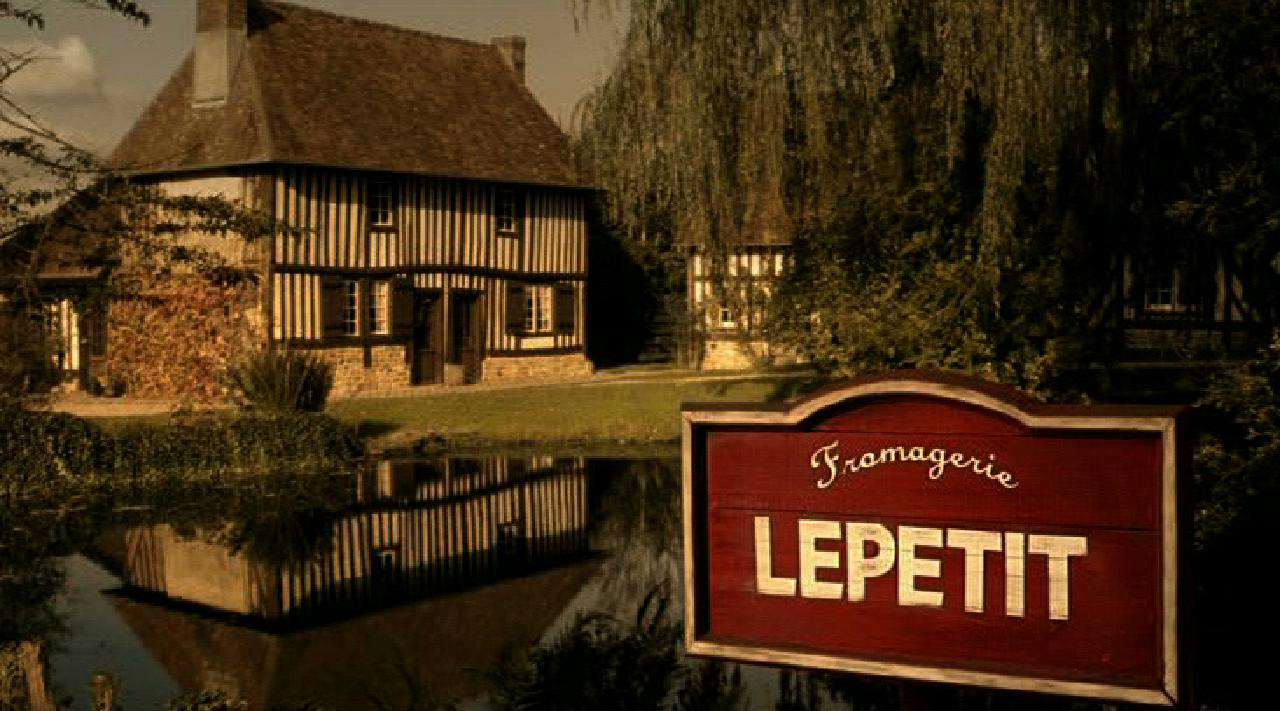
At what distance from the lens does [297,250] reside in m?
28.2

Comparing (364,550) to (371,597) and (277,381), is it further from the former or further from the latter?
(277,381)

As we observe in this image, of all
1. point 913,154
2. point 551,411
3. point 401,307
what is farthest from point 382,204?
point 913,154

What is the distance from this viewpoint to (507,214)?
3288 cm

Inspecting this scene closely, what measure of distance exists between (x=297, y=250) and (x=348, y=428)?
928cm

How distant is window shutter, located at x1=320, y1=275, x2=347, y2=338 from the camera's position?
94.6 ft

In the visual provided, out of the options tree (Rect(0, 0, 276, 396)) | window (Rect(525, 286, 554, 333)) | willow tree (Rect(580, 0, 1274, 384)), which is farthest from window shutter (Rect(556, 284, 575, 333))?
tree (Rect(0, 0, 276, 396))

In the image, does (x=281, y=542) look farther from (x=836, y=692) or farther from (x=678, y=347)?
(x=678, y=347)

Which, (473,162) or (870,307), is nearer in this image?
(870,307)

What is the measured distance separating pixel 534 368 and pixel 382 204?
5.73 meters

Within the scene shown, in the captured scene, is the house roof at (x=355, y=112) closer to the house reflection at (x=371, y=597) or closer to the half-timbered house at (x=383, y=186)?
the half-timbered house at (x=383, y=186)

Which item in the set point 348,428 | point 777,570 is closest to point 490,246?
point 348,428

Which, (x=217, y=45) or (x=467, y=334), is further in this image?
(x=467, y=334)

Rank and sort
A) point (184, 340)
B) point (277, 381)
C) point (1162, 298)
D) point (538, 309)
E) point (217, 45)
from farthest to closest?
point (538, 309) → point (1162, 298) → point (217, 45) → point (184, 340) → point (277, 381)

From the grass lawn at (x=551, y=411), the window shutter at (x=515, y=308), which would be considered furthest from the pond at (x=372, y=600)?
the window shutter at (x=515, y=308)
